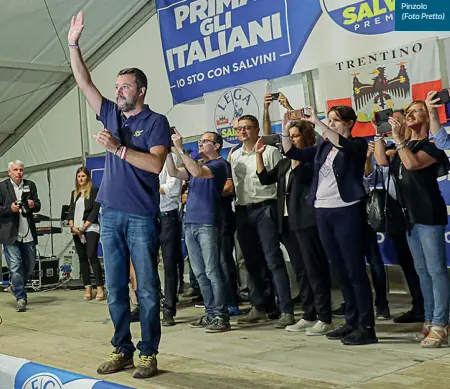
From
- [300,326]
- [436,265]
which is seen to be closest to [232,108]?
[300,326]

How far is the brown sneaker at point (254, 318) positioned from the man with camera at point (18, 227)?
242 centimetres

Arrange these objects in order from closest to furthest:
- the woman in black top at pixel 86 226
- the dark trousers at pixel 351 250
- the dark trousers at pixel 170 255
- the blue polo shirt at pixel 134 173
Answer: the blue polo shirt at pixel 134 173, the dark trousers at pixel 351 250, the dark trousers at pixel 170 255, the woman in black top at pixel 86 226

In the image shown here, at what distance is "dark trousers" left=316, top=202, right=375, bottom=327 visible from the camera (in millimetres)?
3486

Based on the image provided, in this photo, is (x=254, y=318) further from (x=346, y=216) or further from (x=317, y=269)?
(x=346, y=216)

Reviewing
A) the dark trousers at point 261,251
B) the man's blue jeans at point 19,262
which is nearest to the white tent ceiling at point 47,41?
the man's blue jeans at point 19,262

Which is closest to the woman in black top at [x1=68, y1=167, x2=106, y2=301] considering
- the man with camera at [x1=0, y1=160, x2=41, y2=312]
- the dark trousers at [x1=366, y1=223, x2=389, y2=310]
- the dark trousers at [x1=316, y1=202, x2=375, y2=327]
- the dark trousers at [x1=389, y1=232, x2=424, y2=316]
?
the man with camera at [x1=0, y1=160, x2=41, y2=312]

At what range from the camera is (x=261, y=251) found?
450 cm

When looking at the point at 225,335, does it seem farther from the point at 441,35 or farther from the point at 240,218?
the point at 441,35

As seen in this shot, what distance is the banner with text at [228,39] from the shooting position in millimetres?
5738

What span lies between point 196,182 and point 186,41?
283 cm

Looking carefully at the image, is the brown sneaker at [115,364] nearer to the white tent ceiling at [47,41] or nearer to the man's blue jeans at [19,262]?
the man's blue jeans at [19,262]

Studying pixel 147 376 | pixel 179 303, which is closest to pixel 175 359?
pixel 147 376

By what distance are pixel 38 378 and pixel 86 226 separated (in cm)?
421

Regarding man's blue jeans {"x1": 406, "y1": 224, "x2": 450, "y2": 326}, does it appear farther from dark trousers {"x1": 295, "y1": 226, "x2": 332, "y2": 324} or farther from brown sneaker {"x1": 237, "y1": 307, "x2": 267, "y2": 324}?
brown sneaker {"x1": 237, "y1": 307, "x2": 267, "y2": 324}
